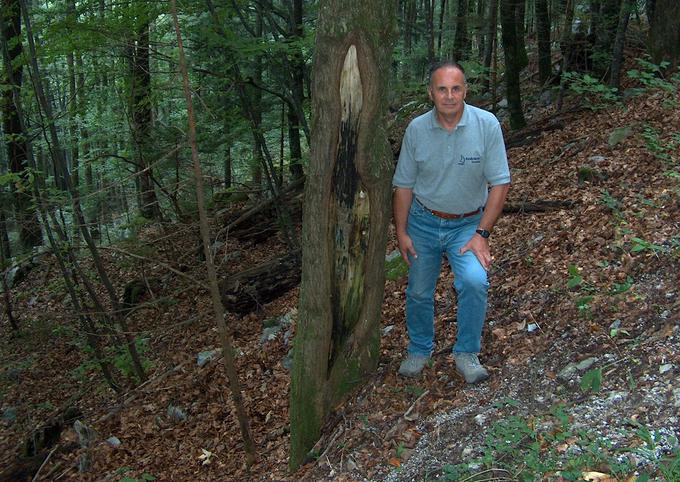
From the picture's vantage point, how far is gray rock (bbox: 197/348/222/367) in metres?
7.43

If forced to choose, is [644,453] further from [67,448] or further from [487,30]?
[487,30]

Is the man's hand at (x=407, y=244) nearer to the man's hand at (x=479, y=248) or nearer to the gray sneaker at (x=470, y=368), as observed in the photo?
the man's hand at (x=479, y=248)

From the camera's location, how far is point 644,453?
2742 millimetres

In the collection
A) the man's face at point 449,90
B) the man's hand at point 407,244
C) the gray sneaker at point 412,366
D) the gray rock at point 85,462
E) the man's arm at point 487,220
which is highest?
the man's face at point 449,90

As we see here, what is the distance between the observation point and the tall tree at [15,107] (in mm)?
7805

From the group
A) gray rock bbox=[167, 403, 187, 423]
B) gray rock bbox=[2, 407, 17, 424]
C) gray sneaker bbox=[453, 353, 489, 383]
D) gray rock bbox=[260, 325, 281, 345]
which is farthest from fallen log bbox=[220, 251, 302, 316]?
gray sneaker bbox=[453, 353, 489, 383]

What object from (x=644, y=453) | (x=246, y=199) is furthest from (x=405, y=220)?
(x=246, y=199)

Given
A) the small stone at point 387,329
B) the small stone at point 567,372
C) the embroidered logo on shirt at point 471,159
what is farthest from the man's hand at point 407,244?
the small stone at point 387,329

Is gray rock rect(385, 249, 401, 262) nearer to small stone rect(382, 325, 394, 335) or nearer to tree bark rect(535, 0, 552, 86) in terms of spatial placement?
small stone rect(382, 325, 394, 335)

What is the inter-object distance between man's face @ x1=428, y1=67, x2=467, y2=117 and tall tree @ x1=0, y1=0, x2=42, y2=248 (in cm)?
526

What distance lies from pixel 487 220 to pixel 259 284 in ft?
17.5

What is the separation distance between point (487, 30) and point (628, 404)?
864 centimetres

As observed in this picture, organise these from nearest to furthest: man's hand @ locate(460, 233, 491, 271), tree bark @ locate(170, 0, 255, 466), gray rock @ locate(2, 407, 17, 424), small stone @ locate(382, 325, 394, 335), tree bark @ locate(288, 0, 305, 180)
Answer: man's hand @ locate(460, 233, 491, 271), tree bark @ locate(170, 0, 255, 466), small stone @ locate(382, 325, 394, 335), tree bark @ locate(288, 0, 305, 180), gray rock @ locate(2, 407, 17, 424)

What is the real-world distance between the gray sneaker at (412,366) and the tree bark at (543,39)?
890 cm
